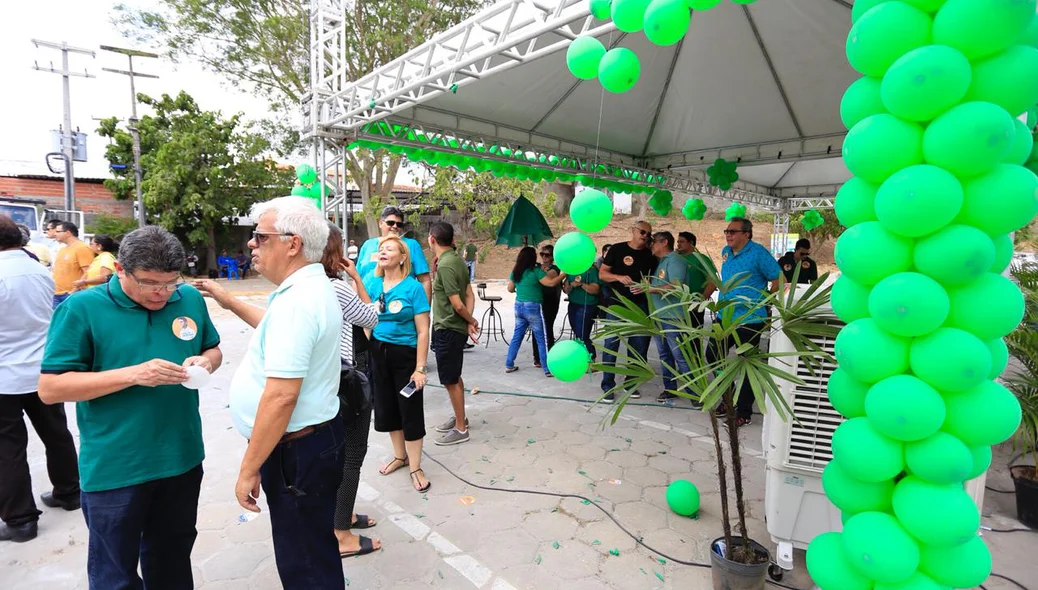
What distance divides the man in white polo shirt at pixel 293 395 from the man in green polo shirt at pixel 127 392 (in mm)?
262

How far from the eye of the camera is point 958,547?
1.36 m

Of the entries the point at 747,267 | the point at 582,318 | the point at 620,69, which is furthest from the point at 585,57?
the point at 582,318

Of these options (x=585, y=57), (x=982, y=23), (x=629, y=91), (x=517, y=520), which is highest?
(x=629, y=91)

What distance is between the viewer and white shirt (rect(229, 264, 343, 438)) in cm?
147

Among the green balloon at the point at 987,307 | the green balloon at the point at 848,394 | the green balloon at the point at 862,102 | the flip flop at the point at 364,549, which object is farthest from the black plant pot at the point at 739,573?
the green balloon at the point at 862,102

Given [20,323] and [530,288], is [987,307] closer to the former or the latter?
[20,323]

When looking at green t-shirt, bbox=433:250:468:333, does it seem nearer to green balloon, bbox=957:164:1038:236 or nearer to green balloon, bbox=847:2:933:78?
green balloon, bbox=847:2:933:78

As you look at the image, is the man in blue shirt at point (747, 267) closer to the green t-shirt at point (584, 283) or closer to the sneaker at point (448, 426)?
the green t-shirt at point (584, 283)

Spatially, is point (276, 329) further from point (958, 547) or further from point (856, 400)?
point (958, 547)

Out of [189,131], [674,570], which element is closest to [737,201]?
[674,570]

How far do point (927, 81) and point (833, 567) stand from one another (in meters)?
1.37

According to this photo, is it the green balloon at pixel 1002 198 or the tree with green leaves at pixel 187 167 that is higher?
the tree with green leaves at pixel 187 167

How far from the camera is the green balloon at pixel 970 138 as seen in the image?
1.22 m

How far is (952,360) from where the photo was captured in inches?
50.8
